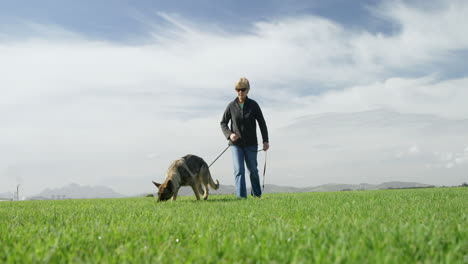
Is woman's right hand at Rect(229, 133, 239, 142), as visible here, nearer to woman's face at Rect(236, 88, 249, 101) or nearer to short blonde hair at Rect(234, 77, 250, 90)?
woman's face at Rect(236, 88, 249, 101)

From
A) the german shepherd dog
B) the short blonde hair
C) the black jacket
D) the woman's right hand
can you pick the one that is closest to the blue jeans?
the black jacket

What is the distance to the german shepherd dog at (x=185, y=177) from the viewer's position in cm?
838

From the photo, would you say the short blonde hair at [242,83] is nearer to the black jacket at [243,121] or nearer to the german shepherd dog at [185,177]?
the black jacket at [243,121]

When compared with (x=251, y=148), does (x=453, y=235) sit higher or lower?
lower

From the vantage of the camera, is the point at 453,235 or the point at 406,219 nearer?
the point at 453,235

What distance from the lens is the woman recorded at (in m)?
9.12

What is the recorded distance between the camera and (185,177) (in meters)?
8.73

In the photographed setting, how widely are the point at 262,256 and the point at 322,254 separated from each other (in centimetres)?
39

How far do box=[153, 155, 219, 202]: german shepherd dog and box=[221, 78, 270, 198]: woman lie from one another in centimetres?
85

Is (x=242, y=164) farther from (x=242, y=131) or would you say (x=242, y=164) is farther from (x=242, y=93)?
(x=242, y=93)

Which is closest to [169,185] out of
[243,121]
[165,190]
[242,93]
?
[165,190]

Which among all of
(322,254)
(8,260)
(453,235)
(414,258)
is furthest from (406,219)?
(8,260)

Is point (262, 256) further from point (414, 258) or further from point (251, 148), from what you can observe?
point (251, 148)

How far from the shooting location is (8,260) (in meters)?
2.25
